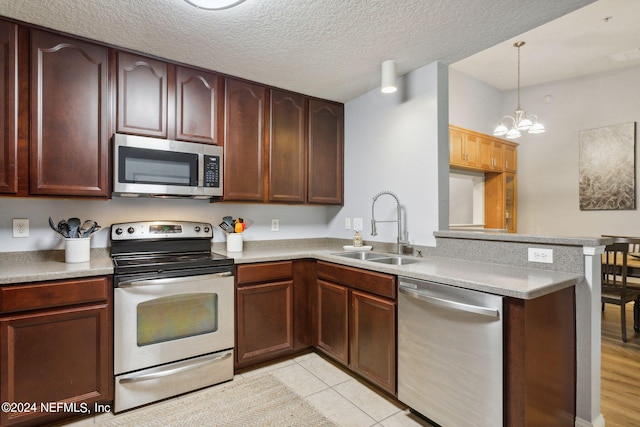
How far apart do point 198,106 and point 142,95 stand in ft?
1.26

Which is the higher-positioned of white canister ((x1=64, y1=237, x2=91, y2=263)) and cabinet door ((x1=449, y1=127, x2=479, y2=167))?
cabinet door ((x1=449, y1=127, x2=479, y2=167))

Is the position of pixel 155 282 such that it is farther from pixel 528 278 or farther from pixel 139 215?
pixel 528 278

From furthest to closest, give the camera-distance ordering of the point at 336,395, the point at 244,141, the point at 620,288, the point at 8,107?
the point at 620,288, the point at 244,141, the point at 336,395, the point at 8,107

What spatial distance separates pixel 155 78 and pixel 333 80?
1.37 metres

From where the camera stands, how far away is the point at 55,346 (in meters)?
1.83

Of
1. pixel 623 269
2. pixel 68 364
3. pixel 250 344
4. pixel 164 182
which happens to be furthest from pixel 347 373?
pixel 623 269

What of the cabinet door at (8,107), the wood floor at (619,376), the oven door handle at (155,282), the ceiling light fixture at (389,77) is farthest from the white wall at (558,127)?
the cabinet door at (8,107)

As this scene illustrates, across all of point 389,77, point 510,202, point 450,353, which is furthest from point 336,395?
point 510,202

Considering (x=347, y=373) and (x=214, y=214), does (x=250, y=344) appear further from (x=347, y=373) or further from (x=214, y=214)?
(x=214, y=214)

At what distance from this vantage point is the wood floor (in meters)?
1.93

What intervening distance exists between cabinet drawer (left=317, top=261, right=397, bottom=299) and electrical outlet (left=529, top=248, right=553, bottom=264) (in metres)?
0.80

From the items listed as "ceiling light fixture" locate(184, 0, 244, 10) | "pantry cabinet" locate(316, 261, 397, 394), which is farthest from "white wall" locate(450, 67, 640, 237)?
"ceiling light fixture" locate(184, 0, 244, 10)

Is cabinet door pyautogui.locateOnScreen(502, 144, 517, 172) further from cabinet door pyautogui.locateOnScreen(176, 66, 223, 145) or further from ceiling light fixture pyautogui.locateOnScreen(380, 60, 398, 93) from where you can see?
cabinet door pyautogui.locateOnScreen(176, 66, 223, 145)

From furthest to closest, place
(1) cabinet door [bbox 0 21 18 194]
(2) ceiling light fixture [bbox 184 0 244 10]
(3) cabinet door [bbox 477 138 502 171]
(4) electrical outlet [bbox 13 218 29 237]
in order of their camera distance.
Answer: (3) cabinet door [bbox 477 138 502 171]
(4) electrical outlet [bbox 13 218 29 237]
(1) cabinet door [bbox 0 21 18 194]
(2) ceiling light fixture [bbox 184 0 244 10]
